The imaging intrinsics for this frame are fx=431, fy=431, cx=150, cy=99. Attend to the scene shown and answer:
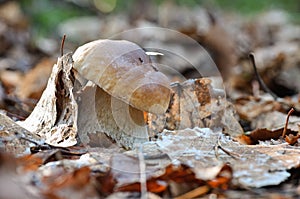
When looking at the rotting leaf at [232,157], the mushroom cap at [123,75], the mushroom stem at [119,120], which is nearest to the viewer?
the rotting leaf at [232,157]

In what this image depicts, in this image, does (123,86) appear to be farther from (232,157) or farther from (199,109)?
(199,109)

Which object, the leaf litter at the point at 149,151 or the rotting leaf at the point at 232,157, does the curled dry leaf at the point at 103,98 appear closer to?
the leaf litter at the point at 149,151

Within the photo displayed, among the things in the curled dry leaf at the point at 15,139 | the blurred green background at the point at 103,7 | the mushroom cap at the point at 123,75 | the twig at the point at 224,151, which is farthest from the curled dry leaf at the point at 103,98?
the blurred green background at the point at 103,7

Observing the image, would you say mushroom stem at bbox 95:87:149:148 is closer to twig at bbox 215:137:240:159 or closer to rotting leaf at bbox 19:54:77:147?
rotting leaf at bbox 19:54:77:147

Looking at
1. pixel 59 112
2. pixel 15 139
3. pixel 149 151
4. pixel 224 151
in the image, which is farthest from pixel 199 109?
pixel 15 139

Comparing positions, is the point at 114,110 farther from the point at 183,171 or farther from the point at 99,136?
the point at 183,171

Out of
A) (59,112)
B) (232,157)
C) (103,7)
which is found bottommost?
(232,157)

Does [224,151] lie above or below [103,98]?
below
